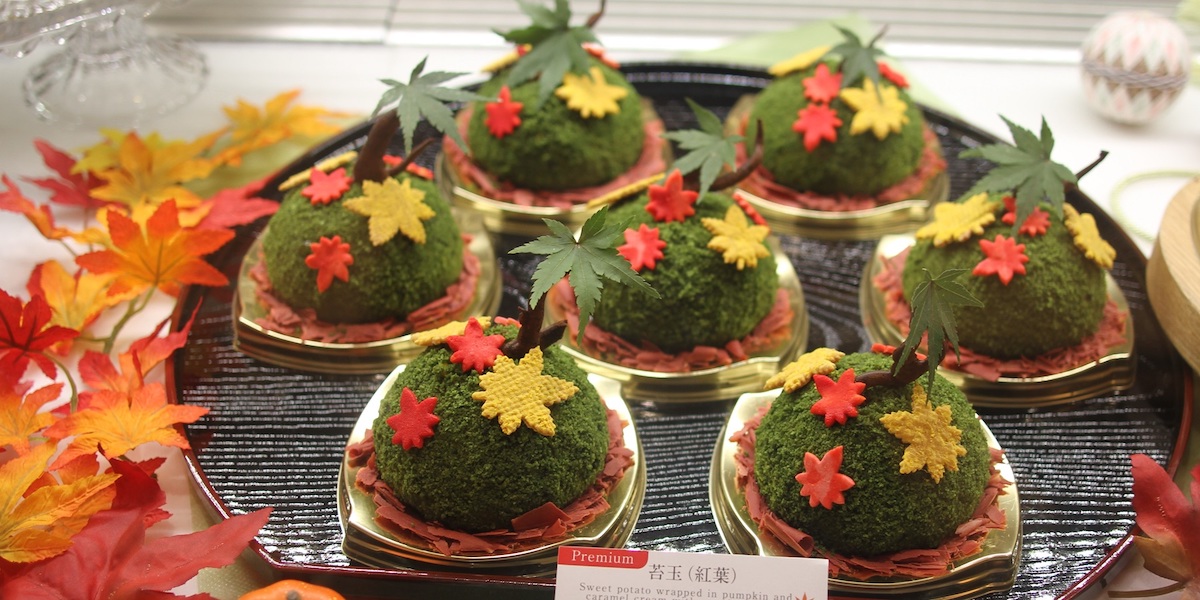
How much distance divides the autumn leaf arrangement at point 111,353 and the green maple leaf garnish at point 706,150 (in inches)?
36.4

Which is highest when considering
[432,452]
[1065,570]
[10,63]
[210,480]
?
[10,63]

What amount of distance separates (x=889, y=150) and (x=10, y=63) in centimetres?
254

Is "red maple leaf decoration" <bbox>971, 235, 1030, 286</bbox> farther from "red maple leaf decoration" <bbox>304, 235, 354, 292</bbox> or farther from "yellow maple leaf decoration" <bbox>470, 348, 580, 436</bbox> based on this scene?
"red maple leaf decoration" <bbox>304, 235, 354, 292</bbox>

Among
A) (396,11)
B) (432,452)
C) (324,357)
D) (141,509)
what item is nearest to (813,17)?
(396,11)

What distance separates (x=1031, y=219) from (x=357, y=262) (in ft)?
4.33

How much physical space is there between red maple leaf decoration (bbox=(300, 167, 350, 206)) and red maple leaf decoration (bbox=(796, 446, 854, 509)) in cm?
104

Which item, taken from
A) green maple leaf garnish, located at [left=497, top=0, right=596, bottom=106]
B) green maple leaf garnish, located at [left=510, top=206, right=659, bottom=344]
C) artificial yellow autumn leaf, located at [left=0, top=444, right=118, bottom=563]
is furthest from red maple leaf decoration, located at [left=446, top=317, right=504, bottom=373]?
green maple leaf garnish, located at [left=497, top=0, right=596, bottom=106]

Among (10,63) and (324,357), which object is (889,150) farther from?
(10,63)

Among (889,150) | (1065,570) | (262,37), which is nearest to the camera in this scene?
(1065,570)

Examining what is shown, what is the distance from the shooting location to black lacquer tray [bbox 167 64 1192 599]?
1706 mm

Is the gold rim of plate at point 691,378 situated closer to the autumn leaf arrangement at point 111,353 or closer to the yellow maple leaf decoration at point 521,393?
the yellow maple leaf decoration at point 521,393

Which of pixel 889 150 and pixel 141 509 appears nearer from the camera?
pixel 141 509

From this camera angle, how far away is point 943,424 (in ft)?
5.20


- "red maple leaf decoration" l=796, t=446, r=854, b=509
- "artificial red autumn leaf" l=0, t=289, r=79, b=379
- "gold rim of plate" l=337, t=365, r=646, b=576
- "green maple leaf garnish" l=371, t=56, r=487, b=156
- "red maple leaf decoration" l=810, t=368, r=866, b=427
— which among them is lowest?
"gold rim of plate" l=337, t=365, r=646, b=576
